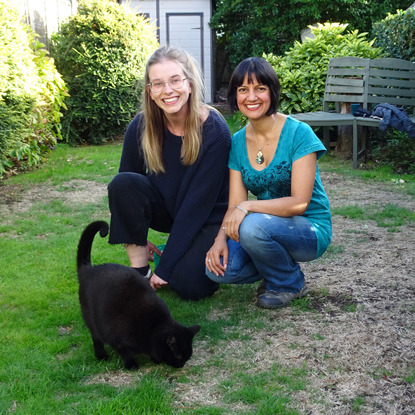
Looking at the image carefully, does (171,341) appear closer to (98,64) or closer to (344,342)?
(344,342)

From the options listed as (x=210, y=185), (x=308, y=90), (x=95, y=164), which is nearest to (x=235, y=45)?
(x=308, y=90)

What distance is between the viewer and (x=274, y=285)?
323cm

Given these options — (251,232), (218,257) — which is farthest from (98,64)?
(251,232)

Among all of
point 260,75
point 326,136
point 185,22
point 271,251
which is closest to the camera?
point 260,75

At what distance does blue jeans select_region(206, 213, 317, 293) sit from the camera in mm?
2973

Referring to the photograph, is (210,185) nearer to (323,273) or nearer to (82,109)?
(323,273)

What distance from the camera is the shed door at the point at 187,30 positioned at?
15.3 m

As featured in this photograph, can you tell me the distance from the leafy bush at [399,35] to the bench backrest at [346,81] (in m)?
0.60

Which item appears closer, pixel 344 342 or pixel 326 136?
pixel 344 342

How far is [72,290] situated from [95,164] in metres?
4.19

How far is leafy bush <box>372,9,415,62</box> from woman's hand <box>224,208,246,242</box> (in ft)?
18.3

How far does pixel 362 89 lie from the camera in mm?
7672

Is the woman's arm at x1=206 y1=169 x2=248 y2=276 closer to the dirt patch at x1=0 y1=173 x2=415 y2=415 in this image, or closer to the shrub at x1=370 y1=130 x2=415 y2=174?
the dirt patch at x1=0 y1=173 x2=415 y2=415

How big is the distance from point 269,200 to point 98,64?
665 centimetres
